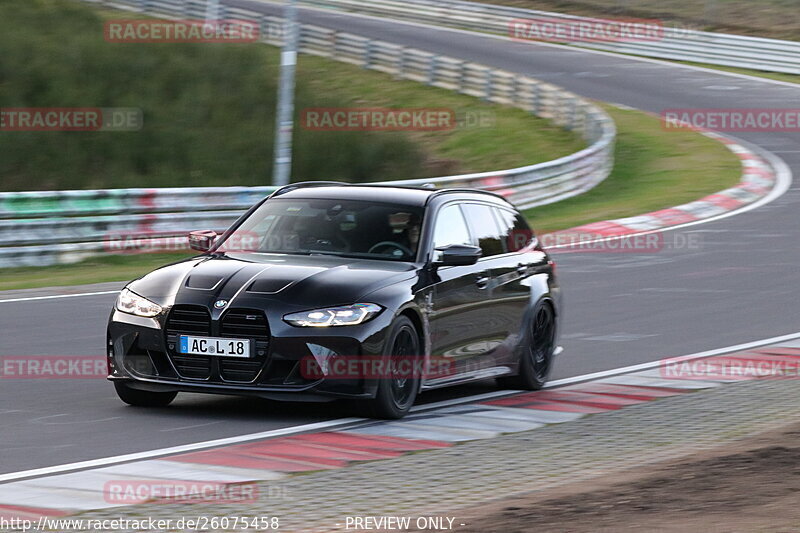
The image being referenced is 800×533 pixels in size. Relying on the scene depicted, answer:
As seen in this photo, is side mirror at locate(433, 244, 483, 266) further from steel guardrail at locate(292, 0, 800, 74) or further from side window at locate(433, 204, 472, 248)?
steel guardrail at locate(292, 0, 800, 74)

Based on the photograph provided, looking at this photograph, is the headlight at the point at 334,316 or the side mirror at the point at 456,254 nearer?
the headlight at the point at 334,316

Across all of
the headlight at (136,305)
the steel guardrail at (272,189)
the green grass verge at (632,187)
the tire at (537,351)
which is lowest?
the green grass verge at (632,187)

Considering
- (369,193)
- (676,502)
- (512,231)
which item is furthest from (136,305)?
(676,502)

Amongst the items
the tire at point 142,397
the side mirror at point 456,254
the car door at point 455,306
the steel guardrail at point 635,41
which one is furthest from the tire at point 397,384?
the steel guardrail at point 635,41

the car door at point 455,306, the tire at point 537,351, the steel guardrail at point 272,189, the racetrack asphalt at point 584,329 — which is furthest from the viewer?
the steel guardrail at point 272,189

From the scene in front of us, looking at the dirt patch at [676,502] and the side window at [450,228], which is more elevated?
the side window at [450,228]

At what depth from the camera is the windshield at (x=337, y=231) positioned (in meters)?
9.64

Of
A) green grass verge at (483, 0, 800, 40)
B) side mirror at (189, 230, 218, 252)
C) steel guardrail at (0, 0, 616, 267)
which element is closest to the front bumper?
side mirror at (189, 230, 218, 252)

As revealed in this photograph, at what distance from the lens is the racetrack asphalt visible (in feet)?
27.9

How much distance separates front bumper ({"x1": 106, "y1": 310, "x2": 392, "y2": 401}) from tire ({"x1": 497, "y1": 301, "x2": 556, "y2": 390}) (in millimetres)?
2363

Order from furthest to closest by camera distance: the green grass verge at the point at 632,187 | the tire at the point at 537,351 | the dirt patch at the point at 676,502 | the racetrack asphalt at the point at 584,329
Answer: the green grass verge at the point at 632,187 < the tire at the point at 537,351 < the racetrack asphalt at the point at 584,329 < the dirt patch at the point at 676,502

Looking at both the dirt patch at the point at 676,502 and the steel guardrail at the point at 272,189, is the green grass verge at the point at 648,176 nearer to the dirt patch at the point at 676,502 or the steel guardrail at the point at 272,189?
the steel guardrail at the point at 272,189

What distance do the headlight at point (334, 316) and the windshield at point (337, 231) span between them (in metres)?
0.87

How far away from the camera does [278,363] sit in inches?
342
